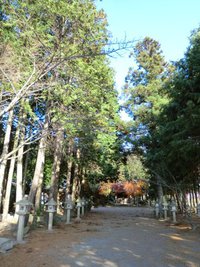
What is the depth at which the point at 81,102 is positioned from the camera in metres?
10.5

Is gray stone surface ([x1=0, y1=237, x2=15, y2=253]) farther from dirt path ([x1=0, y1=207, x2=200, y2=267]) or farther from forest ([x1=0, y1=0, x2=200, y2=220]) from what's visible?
forest ([x1=0, y1=0, x2=200, y2=220])

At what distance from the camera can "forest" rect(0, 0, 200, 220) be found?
A: 5895 millimetres

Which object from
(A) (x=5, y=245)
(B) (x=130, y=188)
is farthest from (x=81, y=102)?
(B) (x=130, y=188)

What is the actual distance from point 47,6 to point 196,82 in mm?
7180

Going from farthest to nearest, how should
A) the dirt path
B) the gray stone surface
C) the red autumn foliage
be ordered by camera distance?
the red autumn foliage < the gray stone surface < the dirt path

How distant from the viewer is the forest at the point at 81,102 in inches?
232

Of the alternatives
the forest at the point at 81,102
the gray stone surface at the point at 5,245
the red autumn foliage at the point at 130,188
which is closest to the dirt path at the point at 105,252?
the gray stone surface at the point at 5,245

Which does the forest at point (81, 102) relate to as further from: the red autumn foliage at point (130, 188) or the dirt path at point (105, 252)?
the red autumn foliage at point (130, 188)

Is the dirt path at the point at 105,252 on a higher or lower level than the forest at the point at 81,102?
lower

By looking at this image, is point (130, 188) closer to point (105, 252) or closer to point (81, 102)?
point (81, 102)

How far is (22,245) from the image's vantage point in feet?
26.4

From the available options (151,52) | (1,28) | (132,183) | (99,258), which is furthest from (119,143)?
(132,183)

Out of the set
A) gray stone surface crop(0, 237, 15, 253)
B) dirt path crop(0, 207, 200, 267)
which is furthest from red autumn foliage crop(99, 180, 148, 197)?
gray stone surface crop(0, 237, 15, 253)

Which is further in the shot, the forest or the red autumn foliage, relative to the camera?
the red autumn foliage
